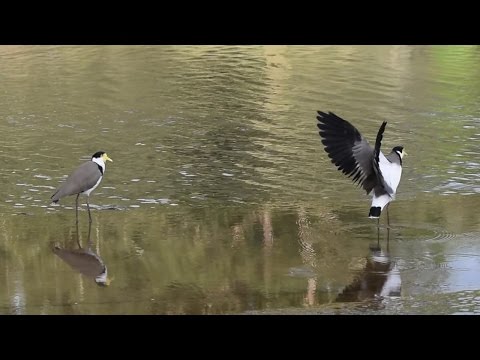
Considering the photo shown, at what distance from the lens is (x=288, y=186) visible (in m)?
12.2

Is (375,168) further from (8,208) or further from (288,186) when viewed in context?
(8,208)

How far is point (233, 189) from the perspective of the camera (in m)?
12.1

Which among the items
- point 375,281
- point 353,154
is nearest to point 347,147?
point 353,154

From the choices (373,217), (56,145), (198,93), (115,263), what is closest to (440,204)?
(373,217)

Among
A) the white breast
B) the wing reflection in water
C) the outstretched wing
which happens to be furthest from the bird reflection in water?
the white breast

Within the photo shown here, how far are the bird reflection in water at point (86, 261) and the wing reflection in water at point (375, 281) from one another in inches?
83.0

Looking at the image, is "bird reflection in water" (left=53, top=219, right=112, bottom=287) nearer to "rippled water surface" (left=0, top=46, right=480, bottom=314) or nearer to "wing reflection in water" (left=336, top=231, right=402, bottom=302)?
"rippled water surface" (left=0, top=46, right=480, bottom=314)

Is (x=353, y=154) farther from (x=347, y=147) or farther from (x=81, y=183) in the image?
(x=81, y=183)

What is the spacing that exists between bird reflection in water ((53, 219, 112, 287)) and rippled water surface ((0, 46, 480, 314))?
3 centimetres

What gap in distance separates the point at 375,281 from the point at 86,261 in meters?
2.67

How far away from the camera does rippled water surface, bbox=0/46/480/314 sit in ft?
28.7

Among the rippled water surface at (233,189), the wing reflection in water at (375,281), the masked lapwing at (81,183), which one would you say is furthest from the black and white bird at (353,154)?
the masked lapwing at (81,183)

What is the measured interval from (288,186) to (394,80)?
702 cm

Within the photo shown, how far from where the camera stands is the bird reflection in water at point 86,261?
9109 millimetres
